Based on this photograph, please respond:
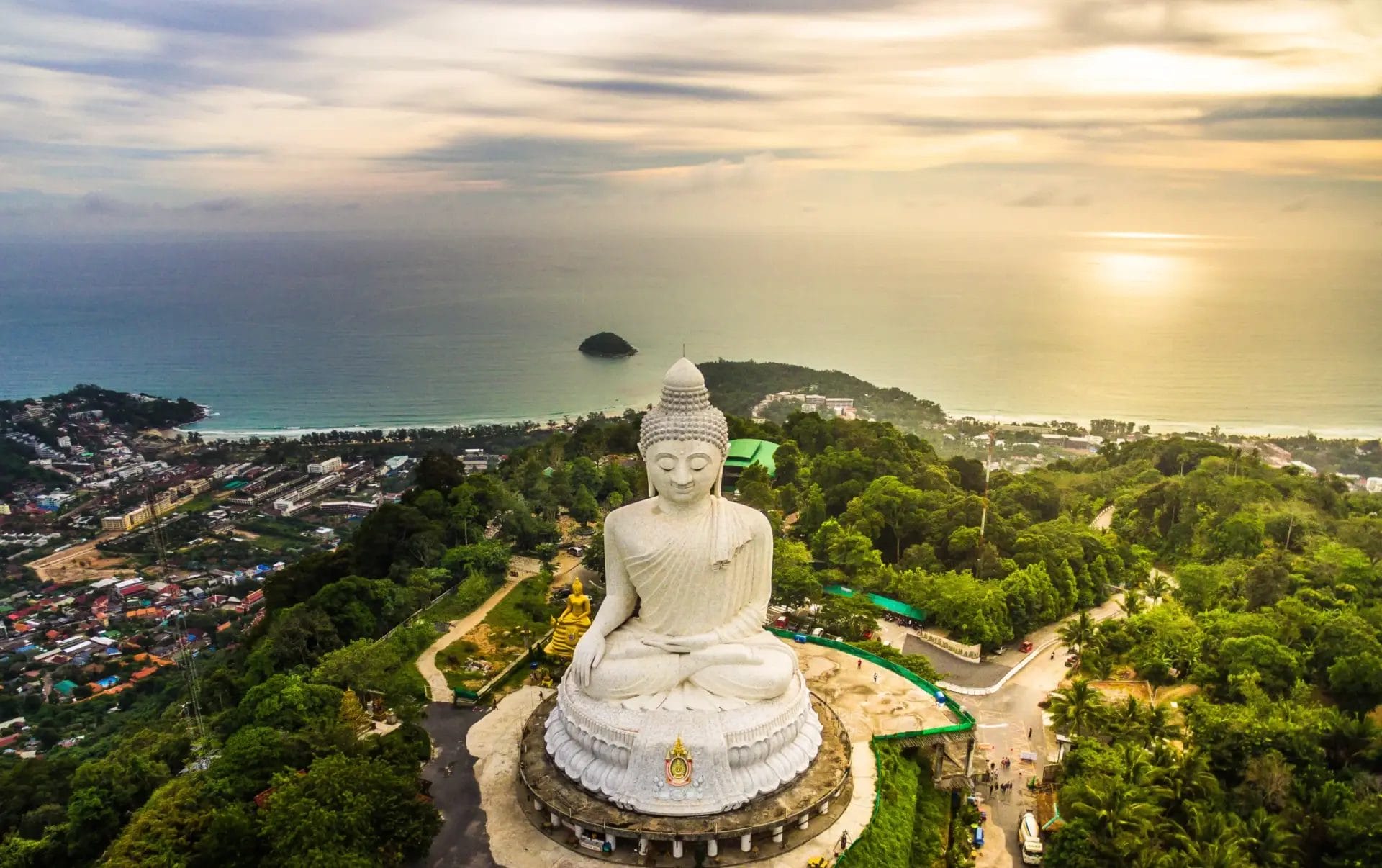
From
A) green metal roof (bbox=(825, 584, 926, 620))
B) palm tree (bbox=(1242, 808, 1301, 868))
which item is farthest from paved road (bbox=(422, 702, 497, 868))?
palm tree (bbox=(1242, 808, 1301, 868))

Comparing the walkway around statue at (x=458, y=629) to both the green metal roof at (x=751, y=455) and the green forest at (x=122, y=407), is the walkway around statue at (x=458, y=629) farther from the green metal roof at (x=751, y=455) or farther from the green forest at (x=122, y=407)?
the green forest at (x=122, y=407)

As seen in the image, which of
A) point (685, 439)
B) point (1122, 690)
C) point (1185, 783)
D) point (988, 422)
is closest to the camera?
point (685, 439)

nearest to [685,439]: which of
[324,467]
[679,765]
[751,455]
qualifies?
[679,765]

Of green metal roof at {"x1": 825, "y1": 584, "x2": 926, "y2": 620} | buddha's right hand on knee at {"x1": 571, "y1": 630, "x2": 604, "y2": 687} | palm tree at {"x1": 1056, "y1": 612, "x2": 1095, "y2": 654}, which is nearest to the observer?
buddha's right hand on knee at {"x1": 571, "y1": 630, "x2": 604, "y2": 687}

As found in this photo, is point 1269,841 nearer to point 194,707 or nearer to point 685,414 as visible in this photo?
point 685,414

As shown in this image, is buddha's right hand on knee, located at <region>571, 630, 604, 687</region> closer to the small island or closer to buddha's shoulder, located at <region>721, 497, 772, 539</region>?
buddha's shoulder, located at <region>721, 497, 772, 539</region>

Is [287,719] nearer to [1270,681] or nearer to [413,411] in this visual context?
[1270,681]

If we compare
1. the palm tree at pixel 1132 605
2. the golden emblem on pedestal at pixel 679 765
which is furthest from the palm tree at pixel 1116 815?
the palm tree at pixel 1132 605
